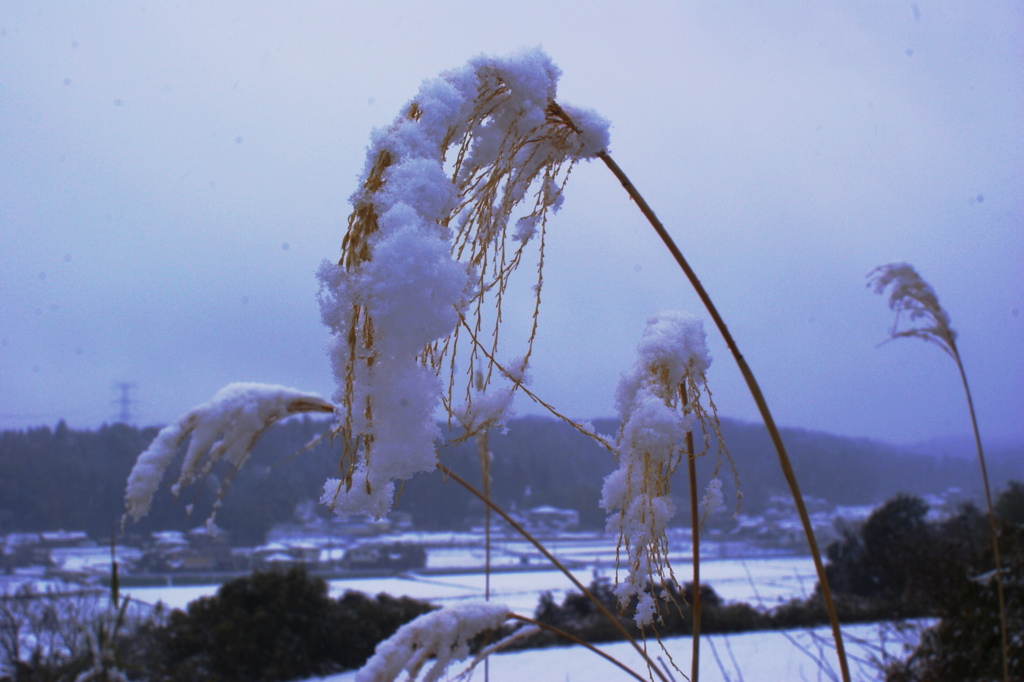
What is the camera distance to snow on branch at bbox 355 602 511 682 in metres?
0.85

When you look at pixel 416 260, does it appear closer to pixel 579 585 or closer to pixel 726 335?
pixel 726 335

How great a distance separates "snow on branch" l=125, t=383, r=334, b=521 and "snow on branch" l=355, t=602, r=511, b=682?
1.18 ft

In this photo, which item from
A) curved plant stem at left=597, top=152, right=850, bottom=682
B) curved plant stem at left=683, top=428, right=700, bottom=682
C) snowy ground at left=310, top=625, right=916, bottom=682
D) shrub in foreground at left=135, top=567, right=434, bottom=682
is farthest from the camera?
shrub in foreground at left=135, top=567, right=434, bottom=682

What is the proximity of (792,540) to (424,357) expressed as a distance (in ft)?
40.0

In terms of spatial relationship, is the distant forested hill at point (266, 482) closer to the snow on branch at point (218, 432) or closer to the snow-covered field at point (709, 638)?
the snow-covered field at point (709, 638)

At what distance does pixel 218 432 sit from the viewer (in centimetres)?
101

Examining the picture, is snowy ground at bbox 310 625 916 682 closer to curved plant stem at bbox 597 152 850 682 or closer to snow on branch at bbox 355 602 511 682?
snow on branch at bbox 355 602 511 682

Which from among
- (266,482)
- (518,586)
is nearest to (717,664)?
(518,586)

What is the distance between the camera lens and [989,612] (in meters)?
4.01

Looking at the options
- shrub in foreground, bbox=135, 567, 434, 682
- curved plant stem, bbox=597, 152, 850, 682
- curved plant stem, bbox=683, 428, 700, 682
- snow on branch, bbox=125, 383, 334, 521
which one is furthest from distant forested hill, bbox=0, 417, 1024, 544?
curved plant stem, bbox=597, 152, 850, 682

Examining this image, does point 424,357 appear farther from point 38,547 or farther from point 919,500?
point 919,500

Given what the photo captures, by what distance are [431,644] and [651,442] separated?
473 millimetres

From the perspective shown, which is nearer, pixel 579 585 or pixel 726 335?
pixel 726 335

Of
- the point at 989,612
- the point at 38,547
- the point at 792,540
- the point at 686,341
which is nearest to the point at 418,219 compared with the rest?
the point at 686,341
